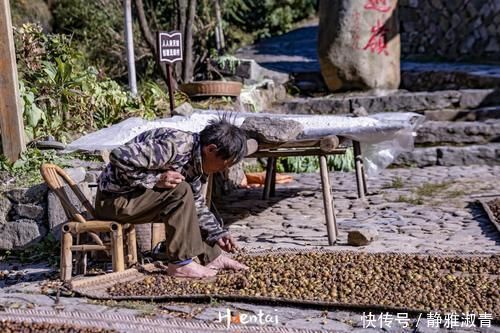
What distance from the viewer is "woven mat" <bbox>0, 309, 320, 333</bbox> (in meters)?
3.93

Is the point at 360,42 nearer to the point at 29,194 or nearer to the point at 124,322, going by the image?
the point at 29,194

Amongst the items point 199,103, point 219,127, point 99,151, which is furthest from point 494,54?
point 219,127

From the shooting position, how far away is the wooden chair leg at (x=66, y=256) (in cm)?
479

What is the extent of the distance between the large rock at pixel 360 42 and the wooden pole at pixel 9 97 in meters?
5.97

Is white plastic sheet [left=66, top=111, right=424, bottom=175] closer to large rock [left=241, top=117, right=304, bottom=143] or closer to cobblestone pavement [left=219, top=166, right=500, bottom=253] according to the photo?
cobblestone pavement [left=219, top=166, right=500, bottom=253]

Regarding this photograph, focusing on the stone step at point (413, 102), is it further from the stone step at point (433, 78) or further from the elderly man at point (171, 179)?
the elderly man at point (171, 179)

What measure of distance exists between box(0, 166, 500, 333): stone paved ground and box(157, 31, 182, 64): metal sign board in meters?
1.46

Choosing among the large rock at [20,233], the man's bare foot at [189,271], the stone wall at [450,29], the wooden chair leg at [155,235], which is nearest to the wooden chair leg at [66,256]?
the man's bare foot at [189,271]

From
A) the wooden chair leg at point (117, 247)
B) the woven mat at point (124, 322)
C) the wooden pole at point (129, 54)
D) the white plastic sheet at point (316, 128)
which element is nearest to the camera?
the woven mat at point (124, 322)

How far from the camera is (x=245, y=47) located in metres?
15.7

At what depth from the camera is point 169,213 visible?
4652 millimetres

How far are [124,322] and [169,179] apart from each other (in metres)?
0.90

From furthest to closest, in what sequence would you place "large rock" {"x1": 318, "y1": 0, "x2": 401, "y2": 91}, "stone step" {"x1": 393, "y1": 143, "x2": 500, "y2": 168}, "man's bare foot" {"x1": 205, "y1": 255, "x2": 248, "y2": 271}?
"large rock" {"x1": 318, "y1": 0, "x2": 401, "y2": 91} → "stone step" {"x1": 393, "y1": 143, "x2": 500, "y2": 168} → "man's bare foot" {"x1": 205, "y1": 255, "x2": 248, "y2": 271}

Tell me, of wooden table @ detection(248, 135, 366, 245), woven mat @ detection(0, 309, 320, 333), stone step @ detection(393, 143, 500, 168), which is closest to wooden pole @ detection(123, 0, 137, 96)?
wooden table @ detection(248, 135, 366, 245)
